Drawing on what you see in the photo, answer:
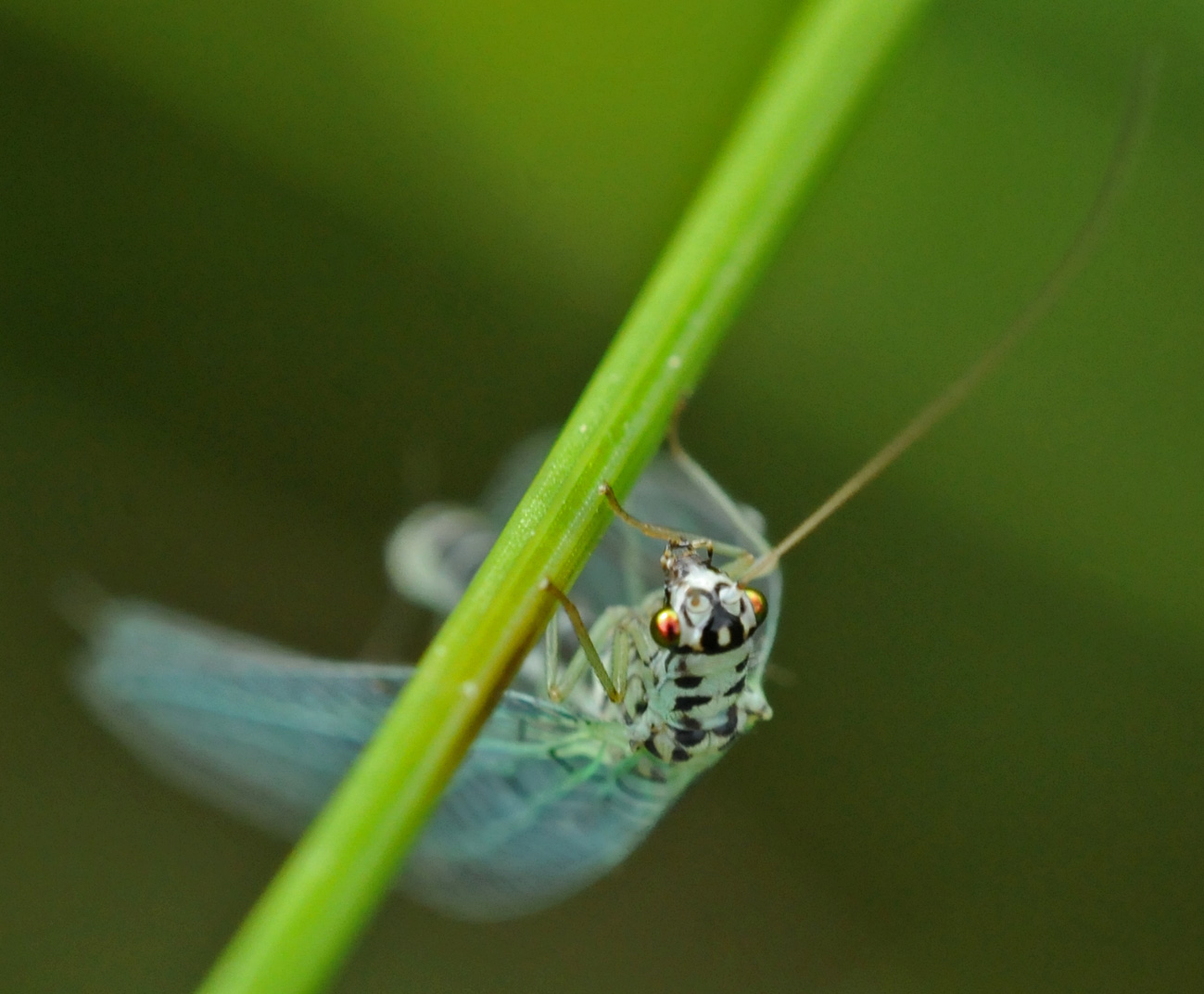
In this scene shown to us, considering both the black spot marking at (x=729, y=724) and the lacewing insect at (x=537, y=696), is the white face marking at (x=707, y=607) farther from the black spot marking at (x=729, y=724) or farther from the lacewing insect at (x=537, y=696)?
the black spot marking at (x=729, y=724)

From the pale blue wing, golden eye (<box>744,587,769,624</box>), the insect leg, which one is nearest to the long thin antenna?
golden eye (<box>744,587,769,624</box>)

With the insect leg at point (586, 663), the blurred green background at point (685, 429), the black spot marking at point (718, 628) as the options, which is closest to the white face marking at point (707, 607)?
the black spot marking at point (718, 628)

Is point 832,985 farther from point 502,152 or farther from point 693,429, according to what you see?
point 502,152

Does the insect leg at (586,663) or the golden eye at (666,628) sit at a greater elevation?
the golden eye at (666,628)

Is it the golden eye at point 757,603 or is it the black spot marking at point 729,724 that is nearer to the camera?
the golden eye at point 757,603

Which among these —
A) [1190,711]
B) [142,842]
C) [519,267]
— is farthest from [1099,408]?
[142,842]

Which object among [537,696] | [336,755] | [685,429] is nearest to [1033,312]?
[537,696]

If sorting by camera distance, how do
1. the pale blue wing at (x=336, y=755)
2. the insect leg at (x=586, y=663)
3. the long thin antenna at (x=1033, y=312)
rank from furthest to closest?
the pale blue wing at (x=336, y=755) < the insect leg at (x=586, y=663) < the long thin antenna at (x=1033, y=312)

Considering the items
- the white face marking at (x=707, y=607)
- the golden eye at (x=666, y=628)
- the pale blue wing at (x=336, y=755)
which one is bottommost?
the pale blue wing at (x=336, y=755)
